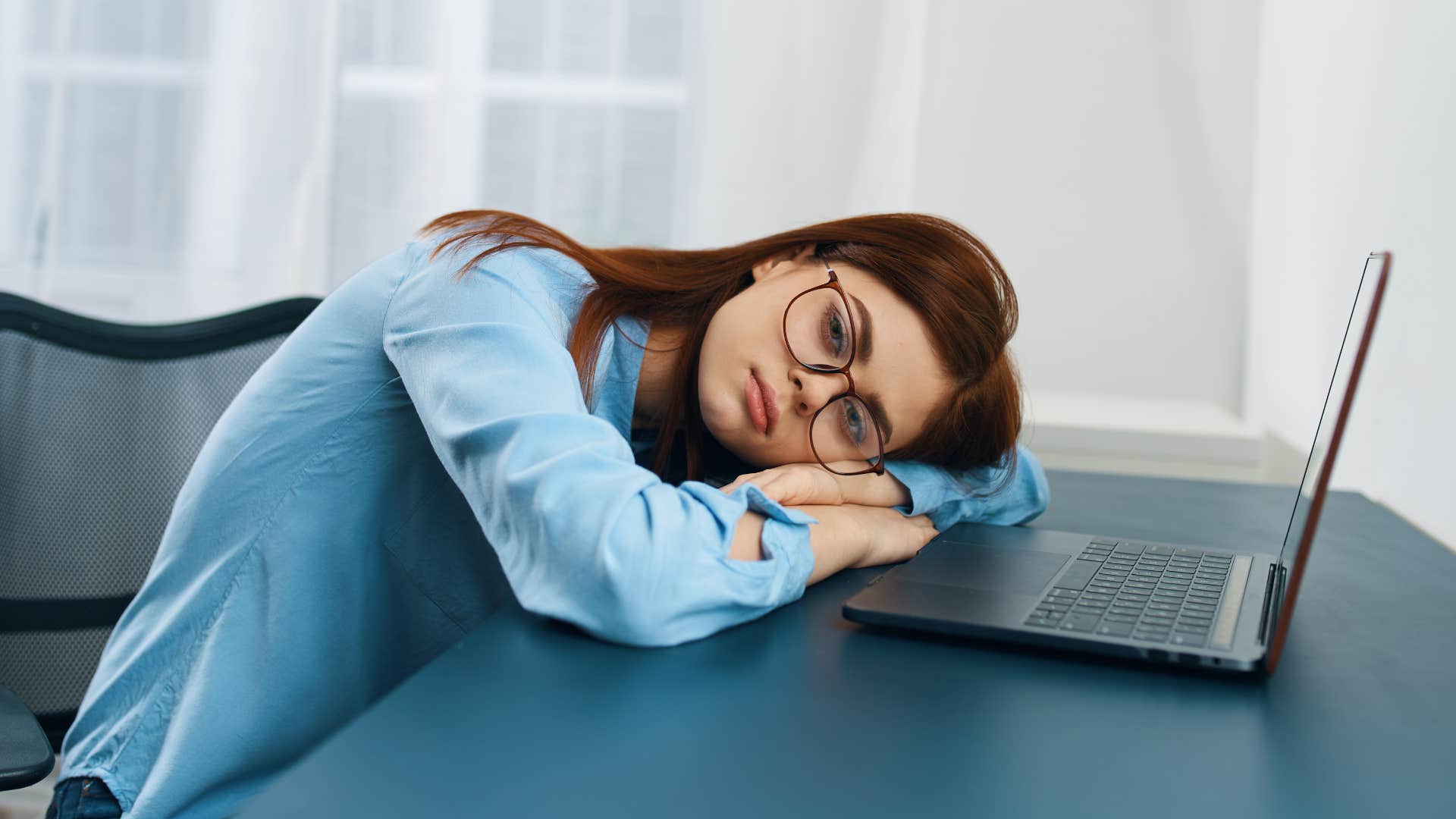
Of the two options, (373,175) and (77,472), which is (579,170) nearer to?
(373,175)

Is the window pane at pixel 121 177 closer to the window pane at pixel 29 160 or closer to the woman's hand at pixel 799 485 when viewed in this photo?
the window pane at pixel 29 160

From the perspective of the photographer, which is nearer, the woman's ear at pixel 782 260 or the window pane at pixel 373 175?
the woman's ear at pixel 782 260

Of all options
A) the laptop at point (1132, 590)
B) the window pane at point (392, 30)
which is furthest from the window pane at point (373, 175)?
the laptop at point (1132, 590)

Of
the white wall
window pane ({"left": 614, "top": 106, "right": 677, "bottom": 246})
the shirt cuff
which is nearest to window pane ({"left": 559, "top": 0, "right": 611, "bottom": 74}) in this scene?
window pane ({"left": 614, "top": 106, "right": 677, "bottom": 246})

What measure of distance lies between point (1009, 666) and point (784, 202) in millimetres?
1999

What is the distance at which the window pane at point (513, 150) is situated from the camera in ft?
8.74

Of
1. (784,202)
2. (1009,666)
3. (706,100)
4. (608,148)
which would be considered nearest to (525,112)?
(608,148)

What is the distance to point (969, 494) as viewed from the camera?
110cm

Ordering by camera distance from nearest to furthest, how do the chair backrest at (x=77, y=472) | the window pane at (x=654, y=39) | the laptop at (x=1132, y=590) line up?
the laptop at (x=1132, y=590) < the chair backrest at (x=77, y=472) < the window pane at (x=654, y=39)

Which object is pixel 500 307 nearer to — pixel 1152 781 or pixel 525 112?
pixel 1152 781

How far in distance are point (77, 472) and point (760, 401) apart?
80 centimetres

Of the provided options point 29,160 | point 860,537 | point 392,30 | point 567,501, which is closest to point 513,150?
point 392,30

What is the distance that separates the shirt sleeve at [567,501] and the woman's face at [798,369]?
15 cm

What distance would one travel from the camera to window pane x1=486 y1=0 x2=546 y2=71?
8.70 ft
